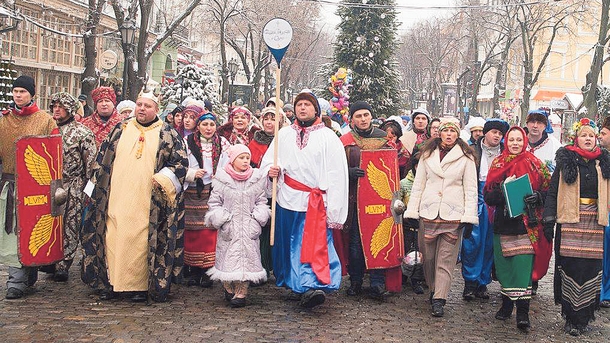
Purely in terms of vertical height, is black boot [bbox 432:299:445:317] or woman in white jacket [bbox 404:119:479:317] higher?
woman in white jacket [bbox 404:119:479:317]

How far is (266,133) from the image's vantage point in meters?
9.30

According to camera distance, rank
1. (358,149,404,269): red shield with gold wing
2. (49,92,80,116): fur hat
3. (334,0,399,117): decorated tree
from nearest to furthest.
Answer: (358,149,404,269): red shield with gold wing < (49,92,80,116): fur hat < (334,0,399,117): decorated tree

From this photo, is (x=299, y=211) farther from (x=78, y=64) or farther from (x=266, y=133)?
(x=78, y=64)

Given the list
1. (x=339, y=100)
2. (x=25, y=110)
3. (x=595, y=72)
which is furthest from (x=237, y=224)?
(x=595, y=72)

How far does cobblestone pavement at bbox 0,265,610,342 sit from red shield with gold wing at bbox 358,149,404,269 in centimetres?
45

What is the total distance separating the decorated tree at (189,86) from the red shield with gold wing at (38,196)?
16.7 m

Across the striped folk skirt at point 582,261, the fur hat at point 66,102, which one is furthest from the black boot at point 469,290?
the fur hat at point 66,102

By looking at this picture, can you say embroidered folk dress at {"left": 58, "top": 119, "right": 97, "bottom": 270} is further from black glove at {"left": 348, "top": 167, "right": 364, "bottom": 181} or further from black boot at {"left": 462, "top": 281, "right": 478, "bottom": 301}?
black boot at {"left": 462, "top": 281, "right": 478, "bottom": 301}

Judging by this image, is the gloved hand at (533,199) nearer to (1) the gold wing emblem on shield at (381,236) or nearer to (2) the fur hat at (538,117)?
(1) the gold wing emblem on shield at (381,236)

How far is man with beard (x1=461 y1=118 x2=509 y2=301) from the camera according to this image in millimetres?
8594

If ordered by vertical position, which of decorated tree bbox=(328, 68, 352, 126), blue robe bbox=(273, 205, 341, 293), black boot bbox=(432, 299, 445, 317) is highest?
decorated tree bbox=(328, 68, 352, 126)

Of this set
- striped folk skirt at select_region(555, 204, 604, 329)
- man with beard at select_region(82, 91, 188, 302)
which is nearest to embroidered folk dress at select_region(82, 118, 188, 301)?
man with beard at select_region(82, 91, 188, 302)

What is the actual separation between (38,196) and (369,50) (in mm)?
22319

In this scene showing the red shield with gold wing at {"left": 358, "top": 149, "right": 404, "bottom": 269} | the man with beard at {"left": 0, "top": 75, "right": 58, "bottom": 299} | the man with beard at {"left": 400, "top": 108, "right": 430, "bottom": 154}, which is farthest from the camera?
the man with beard at {"left": 400, "top": 108, "right": 430, "bottom": 154}
